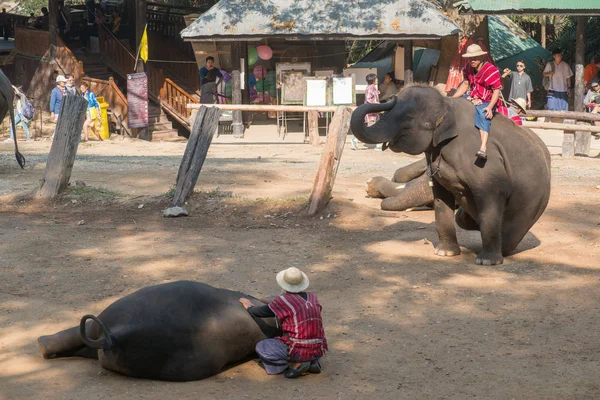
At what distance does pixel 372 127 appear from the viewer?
9.02 meters

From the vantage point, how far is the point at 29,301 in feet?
27.2

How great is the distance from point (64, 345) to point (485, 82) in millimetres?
5427

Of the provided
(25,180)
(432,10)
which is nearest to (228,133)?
(432,10)

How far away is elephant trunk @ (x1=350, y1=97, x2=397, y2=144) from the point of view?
885cm

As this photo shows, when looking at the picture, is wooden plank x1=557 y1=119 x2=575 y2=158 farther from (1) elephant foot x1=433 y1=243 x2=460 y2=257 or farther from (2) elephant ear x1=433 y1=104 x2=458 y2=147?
(2) elephant ear x1=433 y1=104 x2=458 y2=147

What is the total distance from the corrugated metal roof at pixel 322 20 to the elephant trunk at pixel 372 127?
1440 centimetres

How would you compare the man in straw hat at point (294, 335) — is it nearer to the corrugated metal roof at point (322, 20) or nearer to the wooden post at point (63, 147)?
the wooden post at point (63, 147)

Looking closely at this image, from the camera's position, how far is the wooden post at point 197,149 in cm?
1249

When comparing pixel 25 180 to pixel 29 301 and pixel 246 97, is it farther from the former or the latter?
pixel 246 97

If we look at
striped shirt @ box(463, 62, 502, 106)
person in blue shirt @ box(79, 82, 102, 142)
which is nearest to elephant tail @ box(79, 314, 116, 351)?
striped shirt @ box(463, 62, 502, 106)

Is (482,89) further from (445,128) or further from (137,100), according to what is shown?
(137,100)

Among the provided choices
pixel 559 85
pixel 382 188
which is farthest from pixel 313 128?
pixel 382 188

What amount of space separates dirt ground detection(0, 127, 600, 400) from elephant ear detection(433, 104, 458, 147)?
1.34 m

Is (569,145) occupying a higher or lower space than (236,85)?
lower
